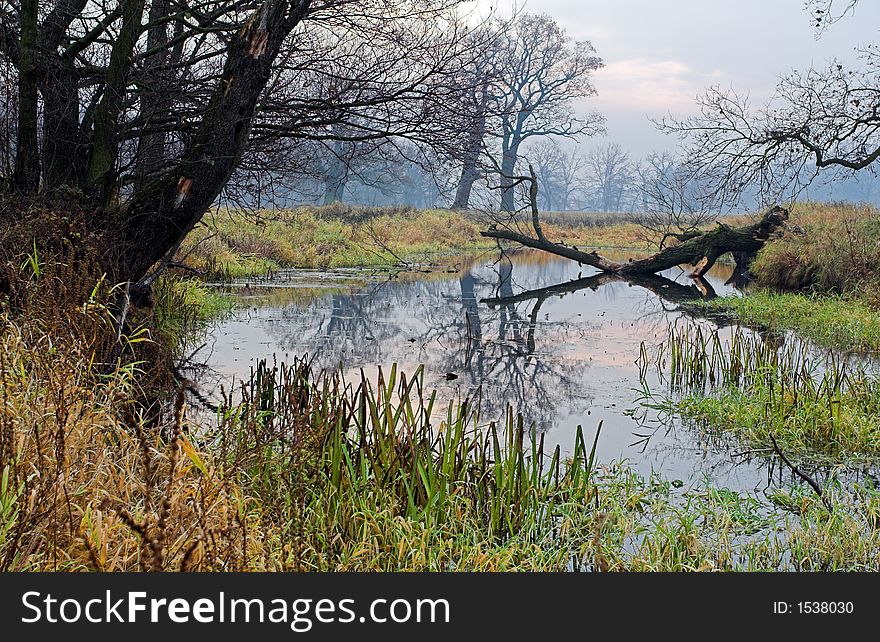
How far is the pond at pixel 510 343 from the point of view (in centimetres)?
675

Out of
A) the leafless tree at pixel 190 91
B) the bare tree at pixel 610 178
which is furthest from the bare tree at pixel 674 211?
the bare tree at pixel 610 178

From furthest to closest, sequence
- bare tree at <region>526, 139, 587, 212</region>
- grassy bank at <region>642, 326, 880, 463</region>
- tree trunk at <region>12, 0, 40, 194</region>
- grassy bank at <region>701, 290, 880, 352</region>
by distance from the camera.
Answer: bare tree at <region>526, 139, 587, 212</region>
grassy bank at <region>701, 290, 880, 352</region>
tree trunk at <region>12, 0, 40, 194</region>
grassy bank at <region>642, 326, 880, 463</region>

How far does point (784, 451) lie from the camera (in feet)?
20.9

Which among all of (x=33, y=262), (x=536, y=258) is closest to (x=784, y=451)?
(x=33, y=262)

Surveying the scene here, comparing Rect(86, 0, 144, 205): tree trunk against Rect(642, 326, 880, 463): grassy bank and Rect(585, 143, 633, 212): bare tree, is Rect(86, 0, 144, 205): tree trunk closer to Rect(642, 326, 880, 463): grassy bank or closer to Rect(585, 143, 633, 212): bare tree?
Rect(642, 326, 880, 463): grassy bank

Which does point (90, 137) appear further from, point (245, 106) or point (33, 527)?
point (33, 527)

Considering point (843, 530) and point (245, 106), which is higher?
point (245, 106)

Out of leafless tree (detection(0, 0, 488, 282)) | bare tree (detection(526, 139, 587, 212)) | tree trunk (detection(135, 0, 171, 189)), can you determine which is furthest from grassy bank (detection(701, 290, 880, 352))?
bare tree (detection(526, 139, 587, 212))

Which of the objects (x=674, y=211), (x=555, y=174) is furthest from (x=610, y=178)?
(x=674, y=211)

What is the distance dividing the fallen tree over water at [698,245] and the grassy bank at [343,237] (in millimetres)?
1449

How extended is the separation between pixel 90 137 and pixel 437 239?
2383 centimetres

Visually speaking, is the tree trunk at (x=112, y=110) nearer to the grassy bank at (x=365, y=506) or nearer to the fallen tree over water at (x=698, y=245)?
the grassy bank at (x=365, y=506)

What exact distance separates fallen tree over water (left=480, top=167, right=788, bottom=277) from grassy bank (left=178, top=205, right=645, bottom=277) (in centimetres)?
145

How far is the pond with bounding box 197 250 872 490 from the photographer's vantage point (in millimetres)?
6746
